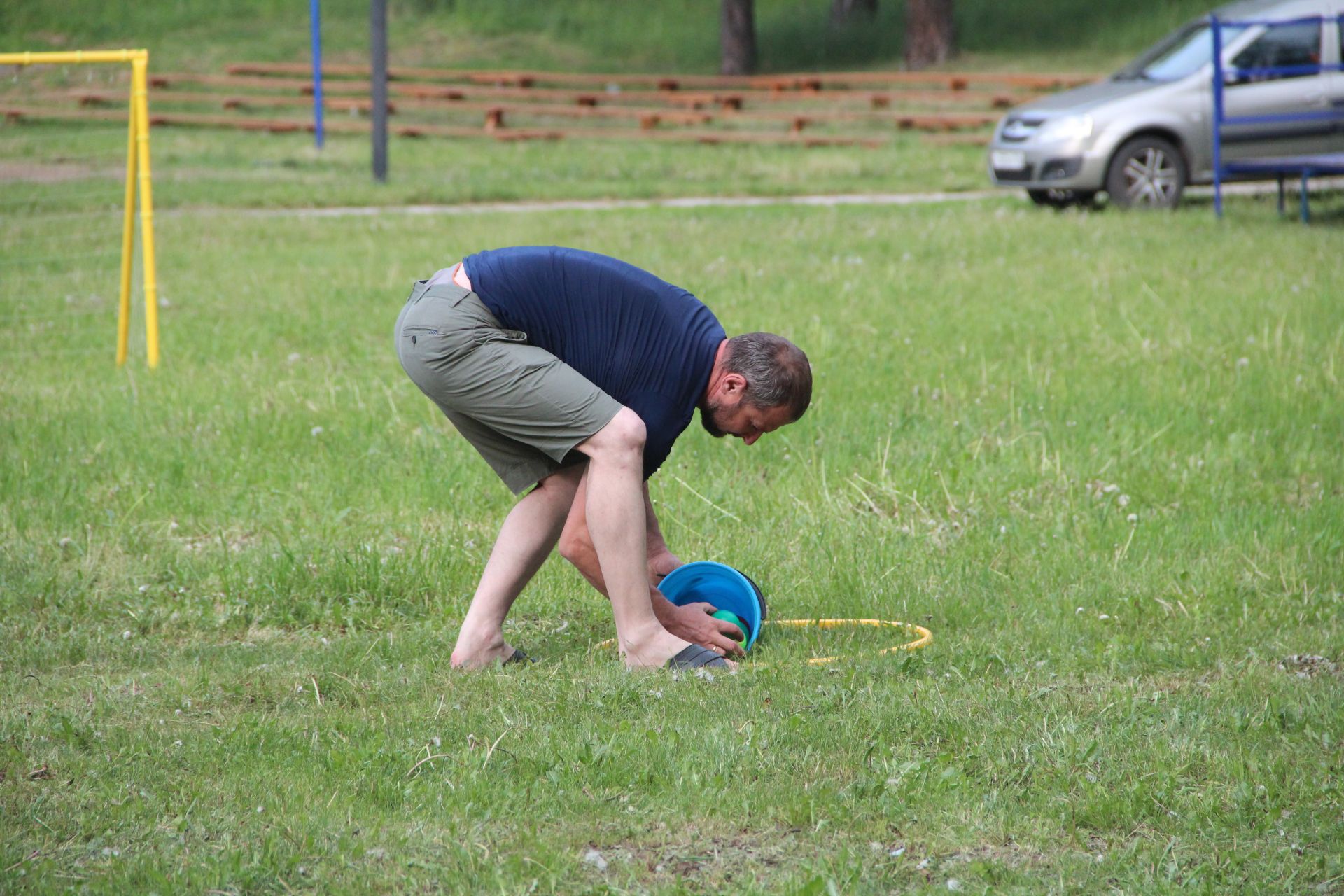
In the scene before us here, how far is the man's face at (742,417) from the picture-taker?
13.3 ft

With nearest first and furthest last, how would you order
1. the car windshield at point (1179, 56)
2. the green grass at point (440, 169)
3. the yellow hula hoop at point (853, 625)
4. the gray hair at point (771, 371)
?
the gray hair at point (771, 371) < the yellow hula hoop at point (853, 625) < the car windshield at point (1179, 56) < the green grass at point (440, 169)

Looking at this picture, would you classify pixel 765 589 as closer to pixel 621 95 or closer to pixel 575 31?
pixel 621 95

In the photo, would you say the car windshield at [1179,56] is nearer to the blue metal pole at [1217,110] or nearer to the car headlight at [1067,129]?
the blue metal pole at [1217,110]

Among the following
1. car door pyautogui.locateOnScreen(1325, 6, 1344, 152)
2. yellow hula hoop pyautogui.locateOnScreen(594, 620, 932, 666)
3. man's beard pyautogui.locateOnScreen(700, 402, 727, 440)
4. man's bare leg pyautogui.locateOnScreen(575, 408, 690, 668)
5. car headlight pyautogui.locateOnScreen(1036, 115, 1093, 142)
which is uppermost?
car door pyautogui.locateOnScreen(1325, 6, 1344, 152)

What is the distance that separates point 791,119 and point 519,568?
2015 centimetres

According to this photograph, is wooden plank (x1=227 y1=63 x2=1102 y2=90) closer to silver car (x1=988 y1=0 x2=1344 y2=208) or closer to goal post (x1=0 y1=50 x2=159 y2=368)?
silver car (x1=988 y1=0 x2=1344 y2=208)

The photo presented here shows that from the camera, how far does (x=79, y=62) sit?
8250mm

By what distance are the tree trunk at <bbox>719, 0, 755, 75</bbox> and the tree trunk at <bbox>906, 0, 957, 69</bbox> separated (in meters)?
3.21

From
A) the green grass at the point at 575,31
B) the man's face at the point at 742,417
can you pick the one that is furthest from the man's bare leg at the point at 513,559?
the green grass at the point at 575,31

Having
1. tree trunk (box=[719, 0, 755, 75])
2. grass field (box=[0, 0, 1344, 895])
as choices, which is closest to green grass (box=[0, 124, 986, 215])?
grass field (box=[0, 0, 1344, 895])

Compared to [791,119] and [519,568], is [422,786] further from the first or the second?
[791,119]

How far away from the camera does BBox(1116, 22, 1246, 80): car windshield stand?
1457 centimetres

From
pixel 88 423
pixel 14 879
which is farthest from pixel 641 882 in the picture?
pixel 88 423

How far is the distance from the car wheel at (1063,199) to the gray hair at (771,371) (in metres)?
11.3
